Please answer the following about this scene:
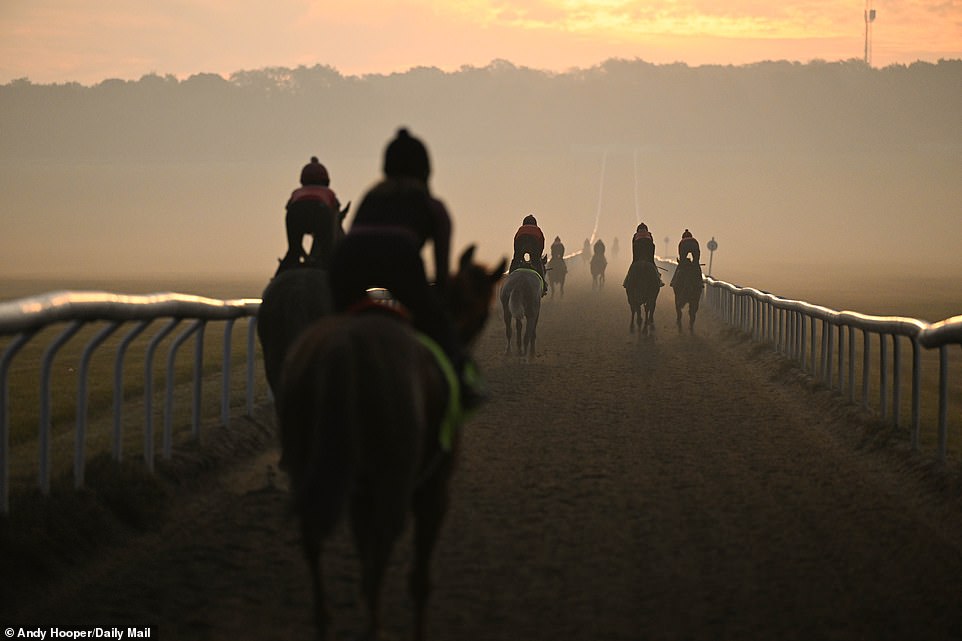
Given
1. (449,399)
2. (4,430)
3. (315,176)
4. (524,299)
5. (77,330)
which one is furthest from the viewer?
(524,299)

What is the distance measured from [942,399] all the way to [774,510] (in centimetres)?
190

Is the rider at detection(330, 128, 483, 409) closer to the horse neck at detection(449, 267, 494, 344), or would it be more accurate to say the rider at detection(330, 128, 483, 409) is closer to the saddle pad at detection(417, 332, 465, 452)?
the saddle pad at detection(417, 332, 465, 452)

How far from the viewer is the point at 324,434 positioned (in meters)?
5.04

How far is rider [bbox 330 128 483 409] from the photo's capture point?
19.5 ft

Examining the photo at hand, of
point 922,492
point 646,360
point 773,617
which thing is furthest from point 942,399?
point 646,360

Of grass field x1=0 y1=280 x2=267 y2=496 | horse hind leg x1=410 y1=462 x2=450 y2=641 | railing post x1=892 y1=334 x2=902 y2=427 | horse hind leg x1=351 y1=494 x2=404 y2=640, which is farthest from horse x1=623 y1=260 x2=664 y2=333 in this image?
horse hind leg x1=351 y1=494 x2=404 y2=640

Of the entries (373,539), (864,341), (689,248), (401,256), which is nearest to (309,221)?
(401,256)

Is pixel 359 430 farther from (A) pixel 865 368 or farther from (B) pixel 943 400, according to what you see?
(A) pixel 865 368

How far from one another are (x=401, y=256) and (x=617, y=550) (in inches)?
94.2

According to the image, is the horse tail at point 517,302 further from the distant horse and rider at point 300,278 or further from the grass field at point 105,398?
the distant horse and rider at point 300,278

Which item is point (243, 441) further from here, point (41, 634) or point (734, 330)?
point (734, 330)

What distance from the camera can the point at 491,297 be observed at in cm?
671

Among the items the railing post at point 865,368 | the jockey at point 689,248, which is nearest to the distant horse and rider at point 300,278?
the railing post at point 865,368

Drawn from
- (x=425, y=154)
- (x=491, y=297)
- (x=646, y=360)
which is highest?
(x=425, y=154)
